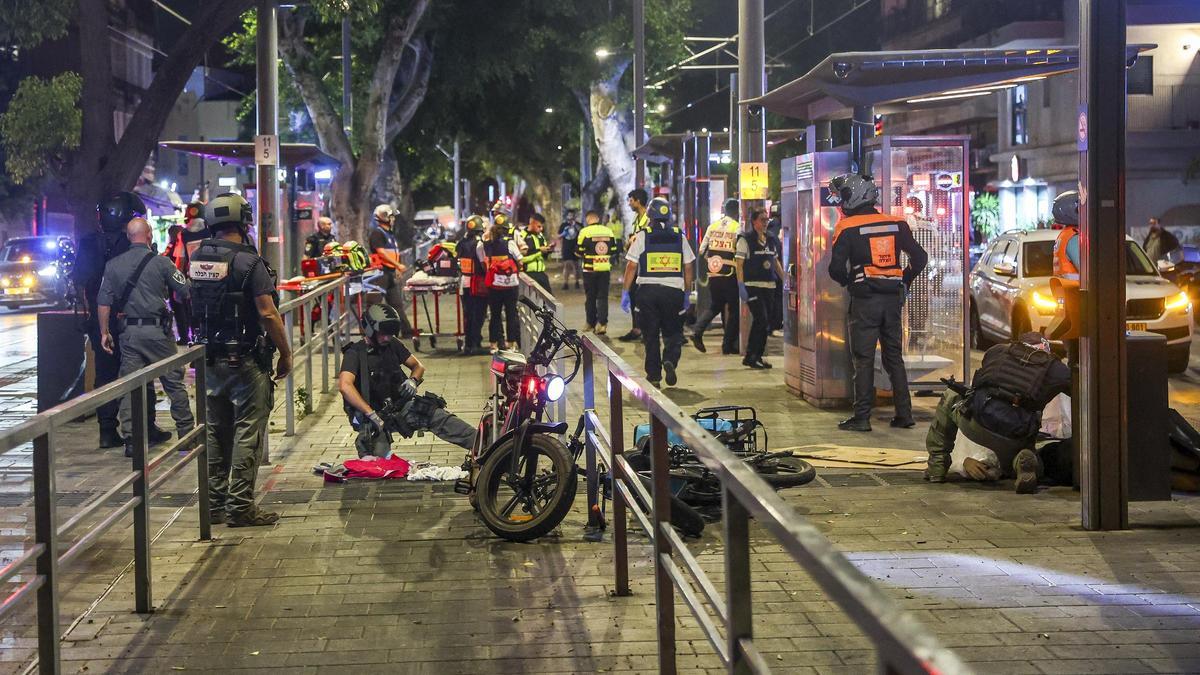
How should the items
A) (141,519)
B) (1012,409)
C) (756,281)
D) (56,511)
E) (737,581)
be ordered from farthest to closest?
(756,281)
(1012,409)
(141,519)
(56,511)
(737,581)

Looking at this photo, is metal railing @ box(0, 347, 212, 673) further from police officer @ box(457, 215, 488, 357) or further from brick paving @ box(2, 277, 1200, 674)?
police officer @ box(457, 215, 488, 357)

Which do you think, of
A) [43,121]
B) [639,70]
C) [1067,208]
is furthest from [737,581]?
[639,70]

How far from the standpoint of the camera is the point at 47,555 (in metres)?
5.09

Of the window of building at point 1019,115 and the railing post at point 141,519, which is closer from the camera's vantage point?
the railing post at point 141,519

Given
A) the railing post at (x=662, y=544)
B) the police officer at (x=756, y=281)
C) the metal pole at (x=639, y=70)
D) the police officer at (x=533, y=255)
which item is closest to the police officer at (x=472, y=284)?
the police officer at (x=533, y=255)

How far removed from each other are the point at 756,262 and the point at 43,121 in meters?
8.67

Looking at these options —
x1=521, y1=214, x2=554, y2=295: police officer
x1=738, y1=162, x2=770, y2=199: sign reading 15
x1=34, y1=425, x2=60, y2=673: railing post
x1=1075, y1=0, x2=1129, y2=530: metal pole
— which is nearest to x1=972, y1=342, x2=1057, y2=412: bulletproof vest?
x1=1075, y1=0, x2=1129, y2=530: metal pole

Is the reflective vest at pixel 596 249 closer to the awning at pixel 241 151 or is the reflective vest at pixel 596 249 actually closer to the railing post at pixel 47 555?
the awning at pixel 241 151

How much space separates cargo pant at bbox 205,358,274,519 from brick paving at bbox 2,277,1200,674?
23 cm

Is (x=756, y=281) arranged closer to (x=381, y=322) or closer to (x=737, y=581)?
(x=381, y=322)

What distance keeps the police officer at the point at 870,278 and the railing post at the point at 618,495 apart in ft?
17.9

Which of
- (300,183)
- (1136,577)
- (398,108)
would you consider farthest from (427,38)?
(1136,577)

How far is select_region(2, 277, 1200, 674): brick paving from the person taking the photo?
5.87m

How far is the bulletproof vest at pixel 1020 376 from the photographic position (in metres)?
9.11
